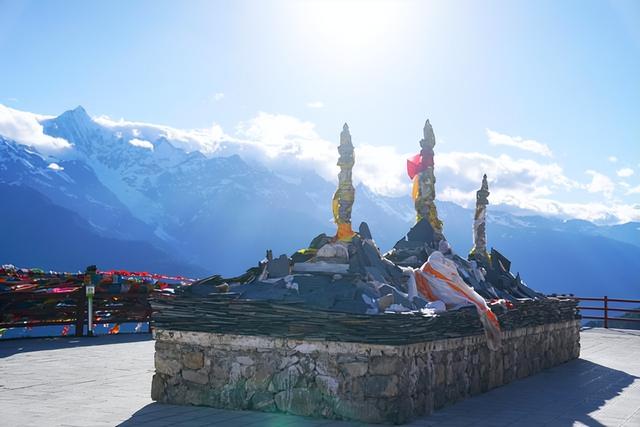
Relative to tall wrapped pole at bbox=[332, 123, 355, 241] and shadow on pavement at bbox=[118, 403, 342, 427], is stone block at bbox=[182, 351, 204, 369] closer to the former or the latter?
shadow on pavement at bbox=[118, 403, 342, 427]

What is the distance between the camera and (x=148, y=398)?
8930 mm

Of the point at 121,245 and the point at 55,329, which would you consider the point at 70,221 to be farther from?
the point at 55,329

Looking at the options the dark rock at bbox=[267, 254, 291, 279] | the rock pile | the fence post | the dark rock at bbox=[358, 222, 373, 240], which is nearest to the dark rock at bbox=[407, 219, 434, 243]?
the rock pile

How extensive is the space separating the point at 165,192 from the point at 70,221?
45.4 meters

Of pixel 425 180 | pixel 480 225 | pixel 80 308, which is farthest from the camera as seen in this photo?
pixel 80 308

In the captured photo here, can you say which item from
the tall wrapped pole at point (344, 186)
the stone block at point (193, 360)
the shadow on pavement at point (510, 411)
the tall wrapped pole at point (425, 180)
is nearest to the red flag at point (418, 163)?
the tall wrapped pole at point (425, 180)

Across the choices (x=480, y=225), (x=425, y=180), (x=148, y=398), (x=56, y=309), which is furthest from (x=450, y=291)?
(x=56, y=309)

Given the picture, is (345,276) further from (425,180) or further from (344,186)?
(425,180)

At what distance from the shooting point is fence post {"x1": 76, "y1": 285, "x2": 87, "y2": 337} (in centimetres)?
1677

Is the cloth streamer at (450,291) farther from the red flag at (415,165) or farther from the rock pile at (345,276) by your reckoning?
the red flag at (415,165)

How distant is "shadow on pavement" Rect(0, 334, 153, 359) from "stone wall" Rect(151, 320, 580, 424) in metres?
5.70

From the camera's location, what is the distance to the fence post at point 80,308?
16766 mm

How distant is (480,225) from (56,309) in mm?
10481

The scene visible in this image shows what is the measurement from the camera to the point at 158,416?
7738 millimetres
